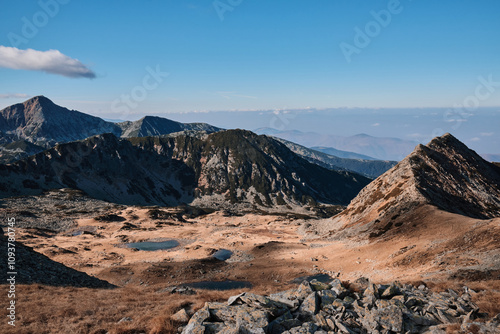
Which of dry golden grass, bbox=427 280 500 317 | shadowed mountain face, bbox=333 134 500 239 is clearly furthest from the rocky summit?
shadowed mountain face, bbox=333 134 500 239

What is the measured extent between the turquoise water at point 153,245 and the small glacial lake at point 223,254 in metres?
21.1

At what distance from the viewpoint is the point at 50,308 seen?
2120cm

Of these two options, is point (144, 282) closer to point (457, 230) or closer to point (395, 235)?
point (395, 235)

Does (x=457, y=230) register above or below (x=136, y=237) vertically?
above

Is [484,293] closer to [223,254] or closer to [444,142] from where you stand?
[223,254]

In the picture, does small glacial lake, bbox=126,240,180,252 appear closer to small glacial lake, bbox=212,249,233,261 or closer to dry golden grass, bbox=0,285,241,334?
small glacial lake, bbox=212,249,233,261

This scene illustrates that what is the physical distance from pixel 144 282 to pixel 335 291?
48.6 metres

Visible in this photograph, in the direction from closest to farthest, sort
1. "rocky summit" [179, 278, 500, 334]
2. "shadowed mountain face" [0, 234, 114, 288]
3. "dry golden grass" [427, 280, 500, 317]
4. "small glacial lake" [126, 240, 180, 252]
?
1. "rocky summit" [179, 278, 500, 334]
2. "dry golden grass" [427, 280, 500, 317]
3. "shadowed mountain face" [0, 234, 114, 288]
4. "small glacial lake" [126, 240, 180, 252]

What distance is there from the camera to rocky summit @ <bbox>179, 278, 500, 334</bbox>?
14453 millimetres

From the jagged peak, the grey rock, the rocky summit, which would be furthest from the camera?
the jagged peak

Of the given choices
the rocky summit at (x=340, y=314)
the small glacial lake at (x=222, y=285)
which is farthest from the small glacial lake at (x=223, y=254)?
the rocky summit at (x=340, y=314)

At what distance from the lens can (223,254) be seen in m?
77.2

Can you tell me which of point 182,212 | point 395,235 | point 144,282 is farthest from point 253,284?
point 182,212

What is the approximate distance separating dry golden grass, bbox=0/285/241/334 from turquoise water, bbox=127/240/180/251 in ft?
215
